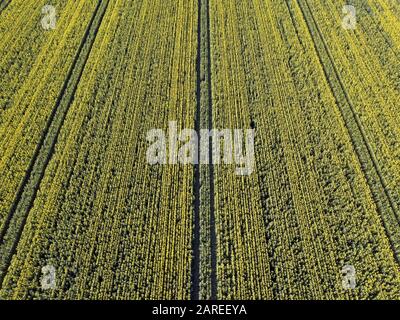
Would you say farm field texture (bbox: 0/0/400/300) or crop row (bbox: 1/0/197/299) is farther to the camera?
farm field texture (bbox: 0/0/400/300)

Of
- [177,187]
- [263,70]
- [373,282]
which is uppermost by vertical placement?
[263,70]

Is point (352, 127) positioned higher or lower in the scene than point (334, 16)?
lower

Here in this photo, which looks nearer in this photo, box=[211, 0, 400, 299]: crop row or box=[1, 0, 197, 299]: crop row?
box=[1, 0, 197, 299]: crop row

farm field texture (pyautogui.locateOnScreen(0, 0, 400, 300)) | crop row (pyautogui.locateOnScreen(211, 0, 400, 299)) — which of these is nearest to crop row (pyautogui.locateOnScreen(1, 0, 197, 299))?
farm field texture (pyautogui.locateOnScreen(0, 0, 400, 300))

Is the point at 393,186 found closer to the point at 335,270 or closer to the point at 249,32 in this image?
the point at 335,270

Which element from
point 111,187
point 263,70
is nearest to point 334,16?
point 263,70

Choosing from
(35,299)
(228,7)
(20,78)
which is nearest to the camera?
(35,299)

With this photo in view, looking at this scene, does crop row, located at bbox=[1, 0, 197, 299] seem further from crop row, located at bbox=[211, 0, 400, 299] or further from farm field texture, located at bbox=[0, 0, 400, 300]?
crop row, located at bbox=[211, 0, 400, 299]

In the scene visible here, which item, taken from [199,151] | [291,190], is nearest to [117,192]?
[199,151]
